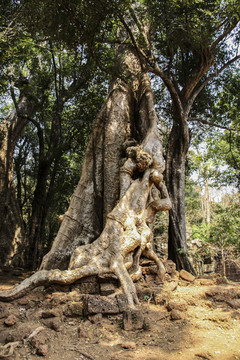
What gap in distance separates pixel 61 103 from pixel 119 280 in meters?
6.84

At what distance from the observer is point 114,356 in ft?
7.70

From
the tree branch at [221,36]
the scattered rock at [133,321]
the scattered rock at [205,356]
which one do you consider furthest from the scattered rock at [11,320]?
the tree branch at [221,36]

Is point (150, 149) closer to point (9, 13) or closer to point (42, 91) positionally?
point (9, 13)

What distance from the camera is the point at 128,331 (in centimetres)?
281

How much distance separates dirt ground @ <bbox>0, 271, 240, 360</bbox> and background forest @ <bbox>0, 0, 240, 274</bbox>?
4.18 m

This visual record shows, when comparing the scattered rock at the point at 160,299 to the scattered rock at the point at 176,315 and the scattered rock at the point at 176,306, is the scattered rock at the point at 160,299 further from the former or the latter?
the scattered rock at the point at 176,315

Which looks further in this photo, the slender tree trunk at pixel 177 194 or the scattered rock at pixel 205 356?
the slender tree trunk at pixel 177 194

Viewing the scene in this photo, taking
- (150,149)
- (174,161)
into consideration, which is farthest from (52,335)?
(174,161)

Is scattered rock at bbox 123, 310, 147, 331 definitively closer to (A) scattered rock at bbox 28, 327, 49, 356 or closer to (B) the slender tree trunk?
(A) scattered rock at bbox 28, 327, 49, 356

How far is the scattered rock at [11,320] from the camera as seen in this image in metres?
2.83

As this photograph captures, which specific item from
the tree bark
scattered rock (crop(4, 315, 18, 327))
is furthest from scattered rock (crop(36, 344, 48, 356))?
the tree bark

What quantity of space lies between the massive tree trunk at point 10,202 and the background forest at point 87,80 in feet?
0.09

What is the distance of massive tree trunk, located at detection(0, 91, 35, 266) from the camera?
823cm

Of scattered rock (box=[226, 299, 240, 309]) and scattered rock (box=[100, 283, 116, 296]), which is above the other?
scattered rock (box=[100, 283, 116, 296])
